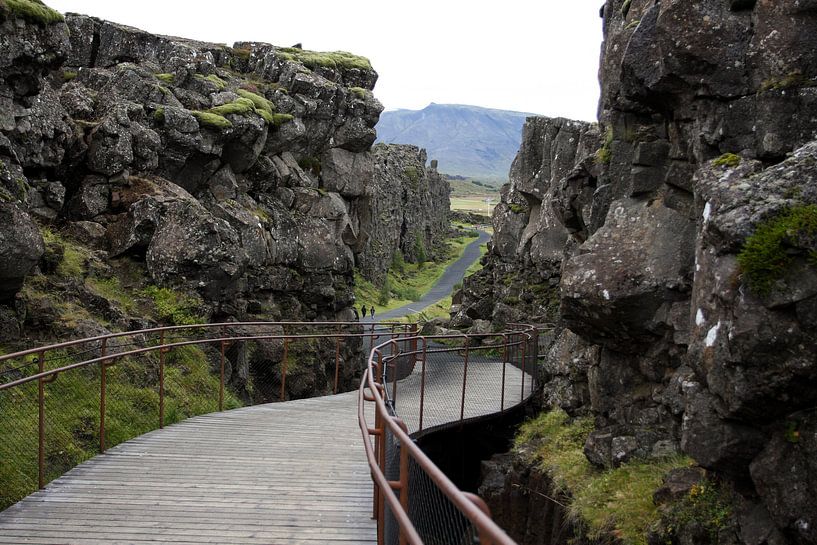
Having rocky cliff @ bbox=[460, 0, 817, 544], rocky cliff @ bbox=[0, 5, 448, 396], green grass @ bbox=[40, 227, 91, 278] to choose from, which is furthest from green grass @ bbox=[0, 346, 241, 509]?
rocky cliff @ bbox=[460, 0, 817, 544]

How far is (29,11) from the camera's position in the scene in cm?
1419

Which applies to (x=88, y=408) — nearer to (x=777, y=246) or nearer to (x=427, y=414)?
(x=427, y=414)

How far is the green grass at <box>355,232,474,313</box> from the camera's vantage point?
48438 mm

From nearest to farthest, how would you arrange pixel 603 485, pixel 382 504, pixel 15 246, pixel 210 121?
1. pixel 382 504
2. pixel 603 485
3. pixel 15 246
4. pixel 210 121

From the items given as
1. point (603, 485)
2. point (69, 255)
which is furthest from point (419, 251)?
point (603, 485)

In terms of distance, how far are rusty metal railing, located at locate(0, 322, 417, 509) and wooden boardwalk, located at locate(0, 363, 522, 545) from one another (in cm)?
68

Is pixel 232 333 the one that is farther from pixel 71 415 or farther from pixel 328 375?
pixel 71 415

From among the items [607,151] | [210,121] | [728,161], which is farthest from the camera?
[210,121]

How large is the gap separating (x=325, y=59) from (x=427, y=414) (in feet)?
62.4

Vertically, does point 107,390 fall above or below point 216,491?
below

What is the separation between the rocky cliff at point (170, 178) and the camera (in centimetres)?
1440

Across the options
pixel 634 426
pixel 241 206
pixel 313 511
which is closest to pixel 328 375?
pixel 241 206

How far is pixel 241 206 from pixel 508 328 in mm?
9868

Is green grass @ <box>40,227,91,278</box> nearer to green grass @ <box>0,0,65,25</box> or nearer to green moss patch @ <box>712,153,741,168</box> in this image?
green grass @ <box>0,0,65,25</box>
